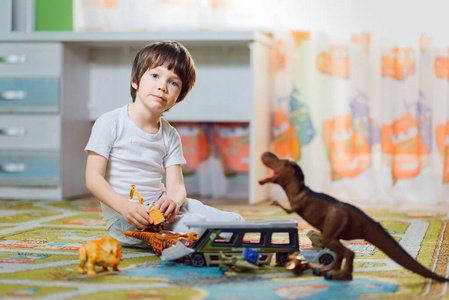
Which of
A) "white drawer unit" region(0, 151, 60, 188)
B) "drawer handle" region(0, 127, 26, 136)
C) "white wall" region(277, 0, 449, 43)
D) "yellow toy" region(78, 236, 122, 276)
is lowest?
"white drawer unit" region(0, 151, 60, 188)

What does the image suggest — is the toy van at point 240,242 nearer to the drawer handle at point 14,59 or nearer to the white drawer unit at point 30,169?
the white drawer unit at point 30,169

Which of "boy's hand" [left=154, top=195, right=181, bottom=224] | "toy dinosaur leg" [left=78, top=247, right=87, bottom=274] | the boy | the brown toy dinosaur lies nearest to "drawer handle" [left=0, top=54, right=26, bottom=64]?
the boy

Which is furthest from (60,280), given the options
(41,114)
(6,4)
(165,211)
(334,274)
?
(6,4)

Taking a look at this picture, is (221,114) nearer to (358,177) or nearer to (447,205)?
(358,177)

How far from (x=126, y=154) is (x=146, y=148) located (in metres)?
0.05

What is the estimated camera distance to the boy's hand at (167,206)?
3.68ft

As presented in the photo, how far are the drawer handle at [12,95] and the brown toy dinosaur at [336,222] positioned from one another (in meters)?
1.56

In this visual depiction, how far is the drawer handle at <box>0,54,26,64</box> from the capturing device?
7.28ft

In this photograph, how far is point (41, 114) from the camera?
7.23 ft

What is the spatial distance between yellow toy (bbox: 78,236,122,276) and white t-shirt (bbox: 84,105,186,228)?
1.06 feet

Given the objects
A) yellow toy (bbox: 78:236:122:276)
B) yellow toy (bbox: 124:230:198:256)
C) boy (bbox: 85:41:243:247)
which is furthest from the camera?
boy (bbox: 85:41:243:247)

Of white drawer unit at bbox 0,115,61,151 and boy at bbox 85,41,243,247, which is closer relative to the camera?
boy at bbox 85,41,243,247

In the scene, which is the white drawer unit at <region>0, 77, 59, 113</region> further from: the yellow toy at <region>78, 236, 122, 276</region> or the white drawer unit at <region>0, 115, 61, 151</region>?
the yellow toy at <region>78, 236, 122, 276</region>

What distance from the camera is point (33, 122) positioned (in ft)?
7.22
